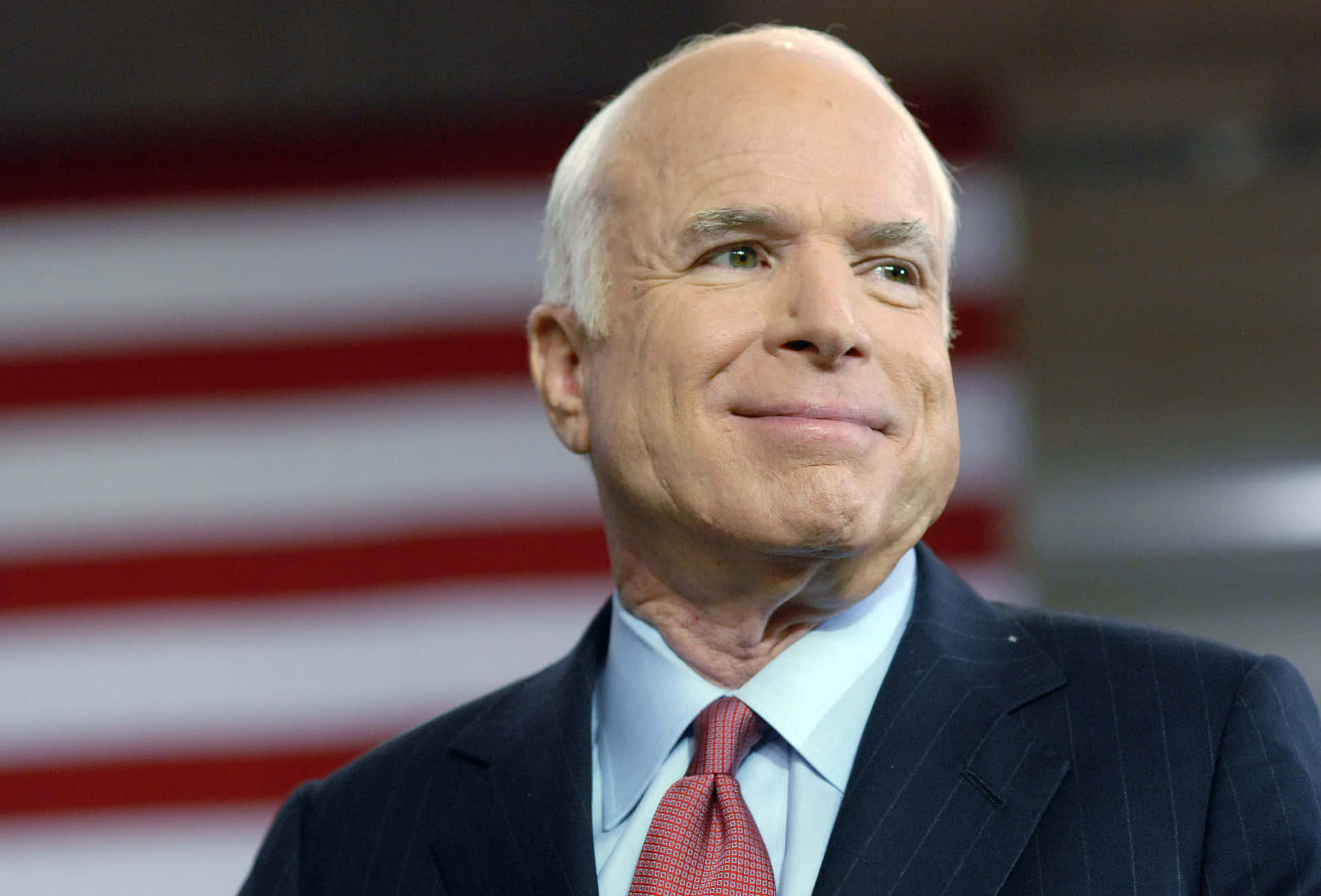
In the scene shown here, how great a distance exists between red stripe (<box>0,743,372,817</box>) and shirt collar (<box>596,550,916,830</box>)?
1968mm

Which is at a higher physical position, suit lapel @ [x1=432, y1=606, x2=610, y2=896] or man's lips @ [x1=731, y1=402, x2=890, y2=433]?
man's lips @ [x1=731, y1=402, x2=890, y2=433]

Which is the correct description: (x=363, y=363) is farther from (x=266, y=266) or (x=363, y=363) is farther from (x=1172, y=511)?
(x=1172, y=511)

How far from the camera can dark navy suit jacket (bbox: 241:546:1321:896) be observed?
1.17m

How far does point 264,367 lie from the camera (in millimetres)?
3326

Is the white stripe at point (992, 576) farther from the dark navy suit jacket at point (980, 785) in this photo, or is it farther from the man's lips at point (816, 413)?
the man's lips at point (816, 413)

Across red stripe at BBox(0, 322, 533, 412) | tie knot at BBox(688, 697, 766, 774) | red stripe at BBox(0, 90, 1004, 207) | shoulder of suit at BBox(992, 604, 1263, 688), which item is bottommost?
tie knot at BBox(688, 697, 766, 774)

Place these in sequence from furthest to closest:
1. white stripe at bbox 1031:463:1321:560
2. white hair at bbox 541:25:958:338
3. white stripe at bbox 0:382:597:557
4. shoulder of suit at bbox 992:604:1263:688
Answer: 1. white stripe at bbox 1031:463:1321:560
2. white stripe at bbox 0:382:597:557
3. white hair at bbox 541:25:958:338
4. shoulder of suit at bbox 992:604:1263:688

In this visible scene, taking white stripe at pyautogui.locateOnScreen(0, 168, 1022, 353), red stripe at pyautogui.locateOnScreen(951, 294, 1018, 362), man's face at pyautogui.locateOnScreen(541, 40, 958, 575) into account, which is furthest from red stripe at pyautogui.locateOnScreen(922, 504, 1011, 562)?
man's face at pyautogui.locateOnScreen(541, 40, 958, 575)

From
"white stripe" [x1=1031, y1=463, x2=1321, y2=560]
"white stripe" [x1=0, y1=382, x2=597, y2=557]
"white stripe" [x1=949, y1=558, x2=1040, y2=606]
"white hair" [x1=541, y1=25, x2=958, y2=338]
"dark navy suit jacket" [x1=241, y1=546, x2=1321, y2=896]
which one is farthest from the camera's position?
"white stripe" [x1=1031, y1=463, x2=1321, y2=560]

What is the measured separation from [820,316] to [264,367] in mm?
2280

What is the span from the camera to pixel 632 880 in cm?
126

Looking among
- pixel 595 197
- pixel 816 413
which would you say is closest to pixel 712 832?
pixel 816 413

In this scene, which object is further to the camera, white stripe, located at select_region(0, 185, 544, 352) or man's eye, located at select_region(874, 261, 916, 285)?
white stripe, located at select_region(0, 185, 544, 352)

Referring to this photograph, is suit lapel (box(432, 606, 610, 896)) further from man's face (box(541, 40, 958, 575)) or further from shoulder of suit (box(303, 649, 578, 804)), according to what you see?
man's face (box(541, 40, 958, 575))
